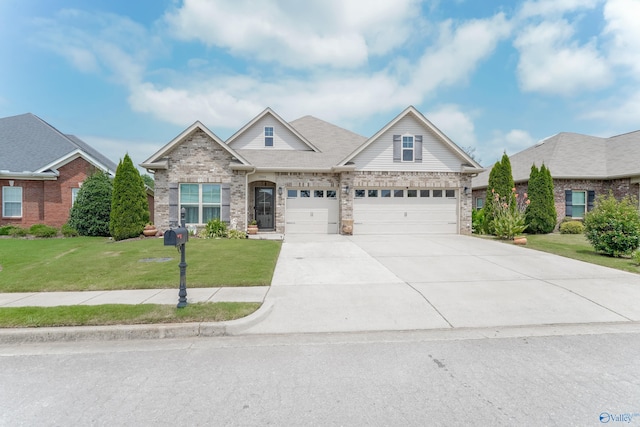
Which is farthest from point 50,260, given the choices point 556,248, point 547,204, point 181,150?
point 547,204

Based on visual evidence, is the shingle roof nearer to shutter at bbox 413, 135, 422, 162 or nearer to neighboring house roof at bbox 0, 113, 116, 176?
shutter at bbox 413, 135, 422, 162

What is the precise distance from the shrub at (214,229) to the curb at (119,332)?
997 cm

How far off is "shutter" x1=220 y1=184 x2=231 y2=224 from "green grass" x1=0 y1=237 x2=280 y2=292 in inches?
113

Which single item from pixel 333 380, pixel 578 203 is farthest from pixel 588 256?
pixel 578 203

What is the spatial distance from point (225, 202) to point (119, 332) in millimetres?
11097

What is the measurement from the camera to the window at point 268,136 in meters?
18.2

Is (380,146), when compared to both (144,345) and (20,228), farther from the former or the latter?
(20,228)

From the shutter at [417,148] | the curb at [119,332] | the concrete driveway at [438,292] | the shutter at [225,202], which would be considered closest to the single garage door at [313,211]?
the shutter at [225,202]

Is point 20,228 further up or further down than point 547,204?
further down

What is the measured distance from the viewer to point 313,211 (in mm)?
16453

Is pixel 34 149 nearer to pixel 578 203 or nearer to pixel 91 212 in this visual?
pixel 91 212

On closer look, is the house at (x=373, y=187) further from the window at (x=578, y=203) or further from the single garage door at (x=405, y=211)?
the window at (x=578, y=203)

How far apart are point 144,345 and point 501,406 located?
432cm

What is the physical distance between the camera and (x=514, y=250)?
445 inches
